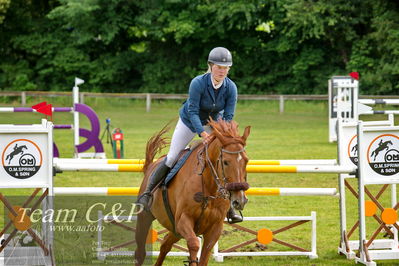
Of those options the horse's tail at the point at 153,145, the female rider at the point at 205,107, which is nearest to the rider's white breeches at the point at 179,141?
the female rider at the point at 205,107

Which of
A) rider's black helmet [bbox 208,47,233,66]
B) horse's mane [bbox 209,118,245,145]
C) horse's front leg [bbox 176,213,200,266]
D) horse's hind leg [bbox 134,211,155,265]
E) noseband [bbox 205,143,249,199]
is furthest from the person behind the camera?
horse's hind leg [bbox 134,211,155,265]

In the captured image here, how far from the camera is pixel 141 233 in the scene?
6.79 metres

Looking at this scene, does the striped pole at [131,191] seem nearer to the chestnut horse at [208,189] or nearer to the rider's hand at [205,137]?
the chestnut horse at [208,189]

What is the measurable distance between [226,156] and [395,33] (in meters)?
27.3

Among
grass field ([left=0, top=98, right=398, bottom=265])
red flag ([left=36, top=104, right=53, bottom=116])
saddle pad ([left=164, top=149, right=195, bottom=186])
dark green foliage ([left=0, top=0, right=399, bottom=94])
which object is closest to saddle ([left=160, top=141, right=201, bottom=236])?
saddle pad ([left=164, top=149, right=195, bottom=186])

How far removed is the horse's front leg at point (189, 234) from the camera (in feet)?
18.6

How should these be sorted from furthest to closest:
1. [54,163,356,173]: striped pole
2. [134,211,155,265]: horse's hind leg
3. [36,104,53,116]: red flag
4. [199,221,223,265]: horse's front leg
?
1. [36,104,53,116]: red flag
2. [54,163,356,173]: striped pole
3. [134,211,155,265]: horse's hind leg
4. [199,221,223,265]: horse's front leg

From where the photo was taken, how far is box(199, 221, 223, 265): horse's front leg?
5.80 meters

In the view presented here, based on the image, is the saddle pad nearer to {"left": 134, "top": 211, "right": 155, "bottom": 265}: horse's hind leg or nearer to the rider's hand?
the rider's hand

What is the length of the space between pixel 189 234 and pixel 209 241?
0.76 ft

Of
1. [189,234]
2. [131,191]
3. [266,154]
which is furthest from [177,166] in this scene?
[266,154]

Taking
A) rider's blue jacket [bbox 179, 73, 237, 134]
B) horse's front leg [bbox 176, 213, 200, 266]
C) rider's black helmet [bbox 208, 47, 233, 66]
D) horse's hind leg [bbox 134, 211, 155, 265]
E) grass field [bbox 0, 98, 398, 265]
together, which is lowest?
grass field [bbox 0, 98, 398, 265]

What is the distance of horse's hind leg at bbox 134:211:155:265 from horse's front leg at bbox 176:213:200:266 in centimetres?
86

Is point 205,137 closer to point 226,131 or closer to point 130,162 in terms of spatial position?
point 226,131
